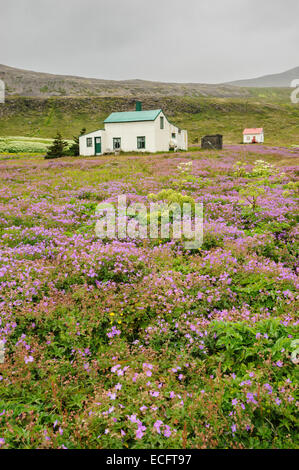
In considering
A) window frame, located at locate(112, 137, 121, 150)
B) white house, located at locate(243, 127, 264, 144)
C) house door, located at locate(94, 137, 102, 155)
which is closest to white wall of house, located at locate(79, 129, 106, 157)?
house door, located at locate(94, 137, 102, 155)

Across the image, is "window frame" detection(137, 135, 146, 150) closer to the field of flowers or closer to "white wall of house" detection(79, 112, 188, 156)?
"white wall of house" detection(79, 112, 188, 156)

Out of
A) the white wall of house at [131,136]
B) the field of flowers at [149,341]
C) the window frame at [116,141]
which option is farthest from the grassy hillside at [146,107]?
the field of flowers at [149,341]

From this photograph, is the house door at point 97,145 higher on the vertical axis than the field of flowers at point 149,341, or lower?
higher

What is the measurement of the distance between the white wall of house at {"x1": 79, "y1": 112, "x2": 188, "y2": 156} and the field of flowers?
4149cm

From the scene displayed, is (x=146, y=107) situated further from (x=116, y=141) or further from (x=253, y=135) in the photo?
(x=116, y=141)

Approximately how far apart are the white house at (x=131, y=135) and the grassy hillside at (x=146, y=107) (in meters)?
36.7

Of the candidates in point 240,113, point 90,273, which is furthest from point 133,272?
point 240,113

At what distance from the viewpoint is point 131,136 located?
48938 mm

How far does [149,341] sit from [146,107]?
11555cm

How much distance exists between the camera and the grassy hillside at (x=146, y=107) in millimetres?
92375

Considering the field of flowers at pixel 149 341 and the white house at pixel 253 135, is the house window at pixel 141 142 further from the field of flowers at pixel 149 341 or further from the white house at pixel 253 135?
the field of flowers at pixel 149 341

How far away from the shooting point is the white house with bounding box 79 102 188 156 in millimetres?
47750

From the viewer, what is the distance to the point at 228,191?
15.6 meters

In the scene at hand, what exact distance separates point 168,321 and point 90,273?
84.9 inches
